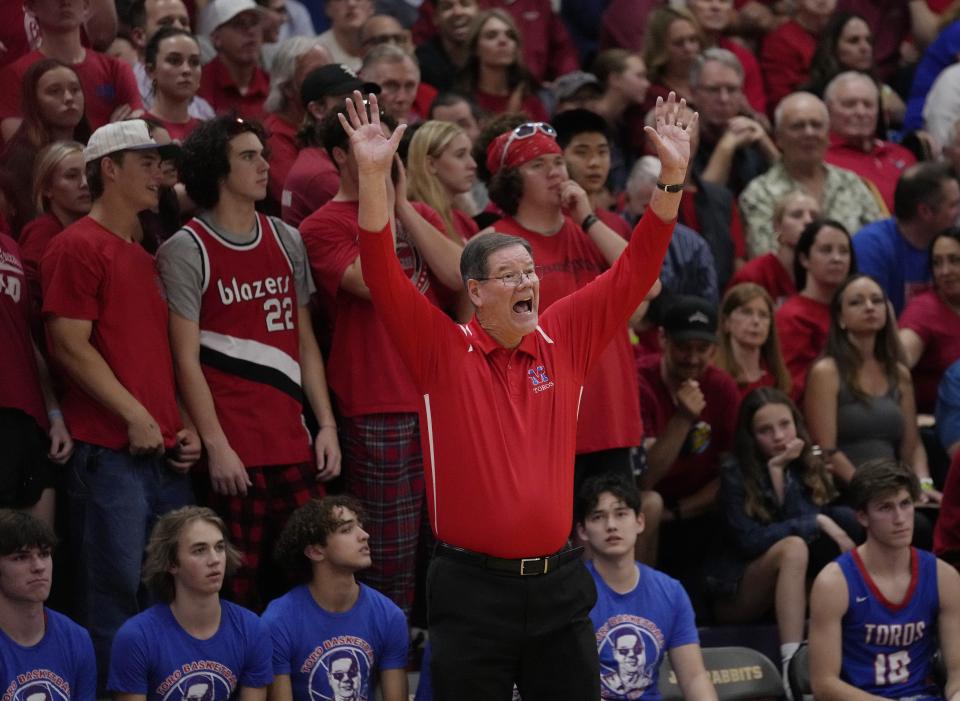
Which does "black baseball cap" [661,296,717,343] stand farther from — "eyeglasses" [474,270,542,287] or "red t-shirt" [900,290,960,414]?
"eyeglasses" [474,270,542,287]

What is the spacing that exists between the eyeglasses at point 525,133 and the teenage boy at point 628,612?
1.45 meters

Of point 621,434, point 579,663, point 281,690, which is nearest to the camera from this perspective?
point 579,663

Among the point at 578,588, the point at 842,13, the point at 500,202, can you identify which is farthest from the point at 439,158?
the point at 842,13

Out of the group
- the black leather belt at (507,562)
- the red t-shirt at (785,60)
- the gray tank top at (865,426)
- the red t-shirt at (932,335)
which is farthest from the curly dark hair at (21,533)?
the red t-shirt at (785,60)

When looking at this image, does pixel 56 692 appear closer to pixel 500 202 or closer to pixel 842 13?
pixel 500 202

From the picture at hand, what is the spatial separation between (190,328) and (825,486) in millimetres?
3134

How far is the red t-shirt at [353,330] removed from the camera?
632 centimetres

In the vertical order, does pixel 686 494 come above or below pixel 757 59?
below

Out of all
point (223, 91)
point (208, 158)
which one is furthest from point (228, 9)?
point (208, 158)

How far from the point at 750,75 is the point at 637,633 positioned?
5.69 meters

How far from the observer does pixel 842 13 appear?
11016 mm

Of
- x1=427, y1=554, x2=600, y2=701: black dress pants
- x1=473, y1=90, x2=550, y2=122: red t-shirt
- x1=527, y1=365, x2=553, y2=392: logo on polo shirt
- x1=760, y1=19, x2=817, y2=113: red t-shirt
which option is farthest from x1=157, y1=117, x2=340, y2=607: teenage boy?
x1=760, y1=19, x2=817, y2=113: red t-shirt

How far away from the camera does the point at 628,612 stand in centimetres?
642

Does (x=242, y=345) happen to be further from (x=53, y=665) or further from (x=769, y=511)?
(x=769, y=511)
